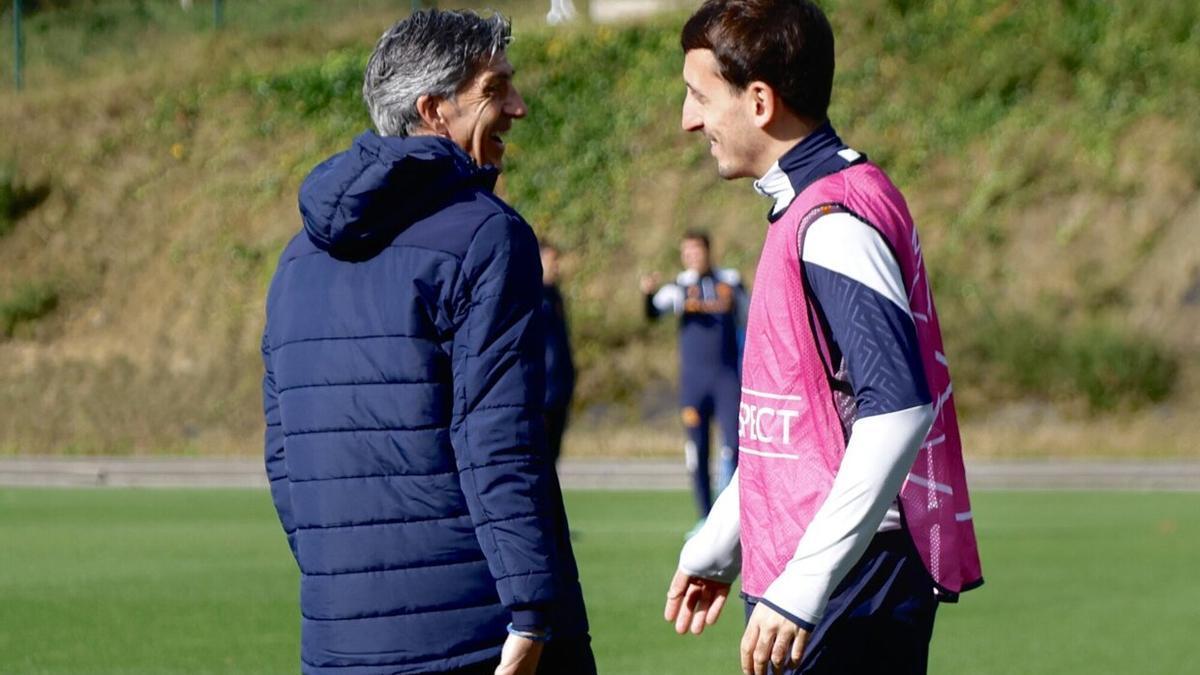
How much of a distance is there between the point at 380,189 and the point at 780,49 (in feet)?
2.56

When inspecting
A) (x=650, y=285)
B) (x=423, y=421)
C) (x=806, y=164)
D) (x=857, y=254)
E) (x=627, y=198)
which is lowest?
(x=627, y=198)

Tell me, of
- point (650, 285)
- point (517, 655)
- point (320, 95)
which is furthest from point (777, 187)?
point (320, 95)

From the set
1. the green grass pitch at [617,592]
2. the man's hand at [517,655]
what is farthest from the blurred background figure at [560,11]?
the man's hand at [517,655]

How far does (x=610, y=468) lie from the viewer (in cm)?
2091

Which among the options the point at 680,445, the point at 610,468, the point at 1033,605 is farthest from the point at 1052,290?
the point at 1033,605

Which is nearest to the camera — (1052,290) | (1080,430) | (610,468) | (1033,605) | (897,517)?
(897,517)

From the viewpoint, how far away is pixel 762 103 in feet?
11.9

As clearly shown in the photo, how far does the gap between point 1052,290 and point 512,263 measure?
24080mm

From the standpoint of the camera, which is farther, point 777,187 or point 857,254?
point 777,187

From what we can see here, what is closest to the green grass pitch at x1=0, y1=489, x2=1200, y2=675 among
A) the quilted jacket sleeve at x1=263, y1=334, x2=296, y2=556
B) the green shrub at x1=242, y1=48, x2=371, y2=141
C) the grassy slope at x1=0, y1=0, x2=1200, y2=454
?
the quilted jacket sleeve at x1=263, y1=334, x2=296, y2=556

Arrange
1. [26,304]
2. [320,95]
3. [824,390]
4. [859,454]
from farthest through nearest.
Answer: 1. [320,95]
2. [26,304]
3. [824,390]
4. [859,454]

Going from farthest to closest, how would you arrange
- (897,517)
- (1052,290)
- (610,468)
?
(1052,290) < (610,468) < (897,517)

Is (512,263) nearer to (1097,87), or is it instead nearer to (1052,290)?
(1052,290)

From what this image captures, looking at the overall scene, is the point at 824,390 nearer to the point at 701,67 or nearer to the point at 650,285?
the point at 701,67
